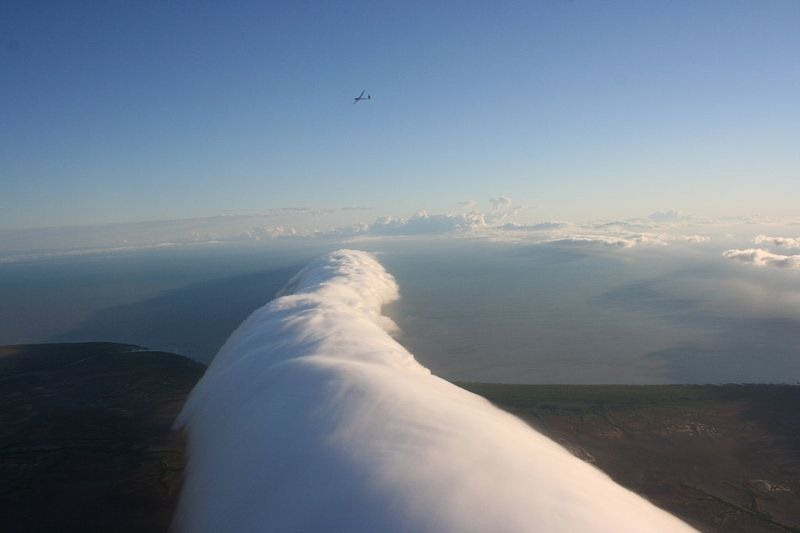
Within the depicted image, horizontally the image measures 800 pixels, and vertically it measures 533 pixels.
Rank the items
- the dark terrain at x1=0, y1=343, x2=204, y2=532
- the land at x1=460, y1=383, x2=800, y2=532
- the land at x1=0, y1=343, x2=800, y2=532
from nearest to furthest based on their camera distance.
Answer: the dark terrain at x1=0, y1=343, x2=204, y2=532
the land at x1=0, y1=343, x2=800, y2=532
the land at x1=460, y1=383, x2=800, y2=532

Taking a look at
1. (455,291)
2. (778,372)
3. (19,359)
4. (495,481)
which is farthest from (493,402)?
(455,291)

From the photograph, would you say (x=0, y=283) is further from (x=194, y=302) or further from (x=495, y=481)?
(x=495, y=481)

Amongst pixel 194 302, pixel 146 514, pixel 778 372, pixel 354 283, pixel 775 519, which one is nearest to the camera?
pixel 146 514

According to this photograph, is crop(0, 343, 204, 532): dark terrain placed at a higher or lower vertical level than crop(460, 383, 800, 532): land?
higher

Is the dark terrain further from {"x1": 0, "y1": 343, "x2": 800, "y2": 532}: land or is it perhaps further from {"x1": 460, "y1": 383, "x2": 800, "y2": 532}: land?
{"x1": 460, "y1": 383, "x2": 800, "y2": 532}: land

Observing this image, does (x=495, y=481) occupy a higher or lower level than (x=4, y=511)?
higher

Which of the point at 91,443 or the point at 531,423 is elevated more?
the point at 91,443

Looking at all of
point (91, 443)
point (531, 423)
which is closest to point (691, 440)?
point (531, 423)

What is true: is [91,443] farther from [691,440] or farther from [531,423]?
[691,440]

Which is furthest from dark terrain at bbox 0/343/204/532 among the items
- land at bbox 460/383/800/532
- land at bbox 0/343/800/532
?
land at bbox 460/383/800/532
